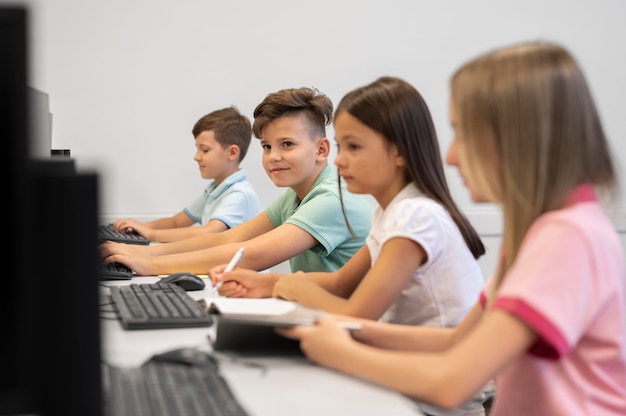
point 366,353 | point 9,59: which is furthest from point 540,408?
point 9,59

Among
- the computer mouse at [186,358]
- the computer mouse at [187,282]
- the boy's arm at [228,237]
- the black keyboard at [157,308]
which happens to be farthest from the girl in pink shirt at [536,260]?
the boy's arm at [228,237]

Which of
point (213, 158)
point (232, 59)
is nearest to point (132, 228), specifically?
point (213, 158)

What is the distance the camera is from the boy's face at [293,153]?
204cm

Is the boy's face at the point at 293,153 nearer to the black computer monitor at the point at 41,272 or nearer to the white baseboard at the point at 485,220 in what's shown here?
the black computer monitor at the point at 41,272

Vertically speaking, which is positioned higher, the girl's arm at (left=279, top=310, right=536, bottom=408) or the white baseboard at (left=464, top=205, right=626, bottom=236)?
the girl's arm at (left=279, top=310, right=536, bottom=408)

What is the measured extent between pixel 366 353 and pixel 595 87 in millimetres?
3217

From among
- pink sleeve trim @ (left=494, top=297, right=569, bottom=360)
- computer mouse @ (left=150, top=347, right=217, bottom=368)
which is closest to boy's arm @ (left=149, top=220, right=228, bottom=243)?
computer mouse @ (left=150, top=347, right=217, bottom=368)

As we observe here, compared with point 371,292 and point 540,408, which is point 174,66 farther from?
point 540,408

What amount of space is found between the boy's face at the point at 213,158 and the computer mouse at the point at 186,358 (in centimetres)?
215

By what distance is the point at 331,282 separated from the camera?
1.53m

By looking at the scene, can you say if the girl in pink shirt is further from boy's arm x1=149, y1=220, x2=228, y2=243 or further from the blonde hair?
boy's arm x1=149, y1=220, x2=228, y2=243

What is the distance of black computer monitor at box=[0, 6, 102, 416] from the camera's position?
0.53m

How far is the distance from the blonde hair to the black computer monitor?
0.49m

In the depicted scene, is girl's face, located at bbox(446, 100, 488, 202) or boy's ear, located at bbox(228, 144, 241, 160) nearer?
girl's face, located at bbox(446, 100, 488, 202)
